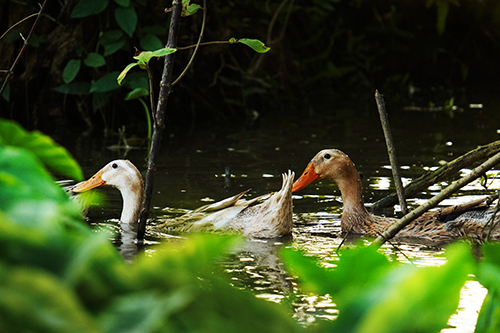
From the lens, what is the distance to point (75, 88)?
10.2 m

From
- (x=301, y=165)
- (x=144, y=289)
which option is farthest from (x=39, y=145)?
(x=301, y=165)

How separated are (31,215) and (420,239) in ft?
16.5

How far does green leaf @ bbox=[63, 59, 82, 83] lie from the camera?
9898mm

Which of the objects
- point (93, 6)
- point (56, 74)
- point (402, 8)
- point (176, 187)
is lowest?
point (176, 187)

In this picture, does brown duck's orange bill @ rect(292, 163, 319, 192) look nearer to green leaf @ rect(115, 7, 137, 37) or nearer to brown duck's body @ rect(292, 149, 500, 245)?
brown duck's body @ rect(292, 149, 500, 245)

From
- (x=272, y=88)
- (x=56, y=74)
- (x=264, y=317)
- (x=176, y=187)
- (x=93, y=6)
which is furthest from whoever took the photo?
(x=272, y=88)

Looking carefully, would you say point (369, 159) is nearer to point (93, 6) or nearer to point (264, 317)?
point (93, 6)

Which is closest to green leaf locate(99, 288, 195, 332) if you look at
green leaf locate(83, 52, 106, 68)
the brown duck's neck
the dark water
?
the dark water

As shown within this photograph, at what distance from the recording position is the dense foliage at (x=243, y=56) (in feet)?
33.8

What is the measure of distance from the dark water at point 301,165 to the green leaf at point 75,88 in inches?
24.6

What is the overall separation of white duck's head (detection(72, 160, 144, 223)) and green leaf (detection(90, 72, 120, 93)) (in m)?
3.40

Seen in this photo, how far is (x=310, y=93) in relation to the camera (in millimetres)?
15617

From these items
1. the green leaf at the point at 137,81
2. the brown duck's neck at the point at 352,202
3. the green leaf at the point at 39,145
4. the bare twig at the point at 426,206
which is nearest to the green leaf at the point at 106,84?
the green leaf at the point at 137,81

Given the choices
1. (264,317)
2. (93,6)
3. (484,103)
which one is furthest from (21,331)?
(484,103)
